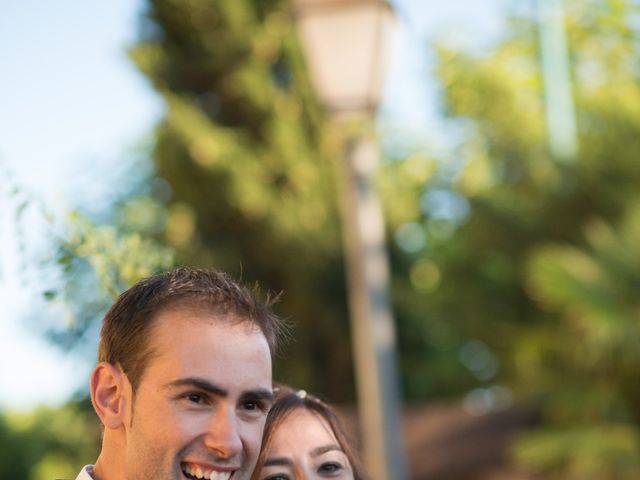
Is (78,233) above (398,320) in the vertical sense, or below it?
below

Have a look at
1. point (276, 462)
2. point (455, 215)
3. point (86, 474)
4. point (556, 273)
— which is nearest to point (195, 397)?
point (86, 474)

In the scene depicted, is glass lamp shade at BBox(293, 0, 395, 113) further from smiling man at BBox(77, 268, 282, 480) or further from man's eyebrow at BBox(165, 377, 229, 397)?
man's eyebrow at BBox(165, 377, 229, 397)

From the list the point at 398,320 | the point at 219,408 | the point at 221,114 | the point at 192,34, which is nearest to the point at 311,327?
the point at 398,320

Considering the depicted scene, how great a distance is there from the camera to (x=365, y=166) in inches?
262

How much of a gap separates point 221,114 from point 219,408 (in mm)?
18260

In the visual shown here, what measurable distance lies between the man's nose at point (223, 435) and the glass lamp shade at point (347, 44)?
4245 millimetres

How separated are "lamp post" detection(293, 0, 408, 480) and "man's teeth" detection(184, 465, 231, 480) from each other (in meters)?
3.90

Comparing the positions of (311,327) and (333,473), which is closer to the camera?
(333,473)

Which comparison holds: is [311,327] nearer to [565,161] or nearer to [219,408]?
[565,161]

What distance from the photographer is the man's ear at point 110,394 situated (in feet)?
7.38

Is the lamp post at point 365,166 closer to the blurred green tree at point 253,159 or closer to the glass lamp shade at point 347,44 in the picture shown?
the glass lamp shade at point 347,44

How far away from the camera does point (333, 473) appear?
2861 millimetres

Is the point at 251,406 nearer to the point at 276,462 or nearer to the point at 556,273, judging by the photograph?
the point at 276,462

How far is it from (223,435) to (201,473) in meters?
0.07
